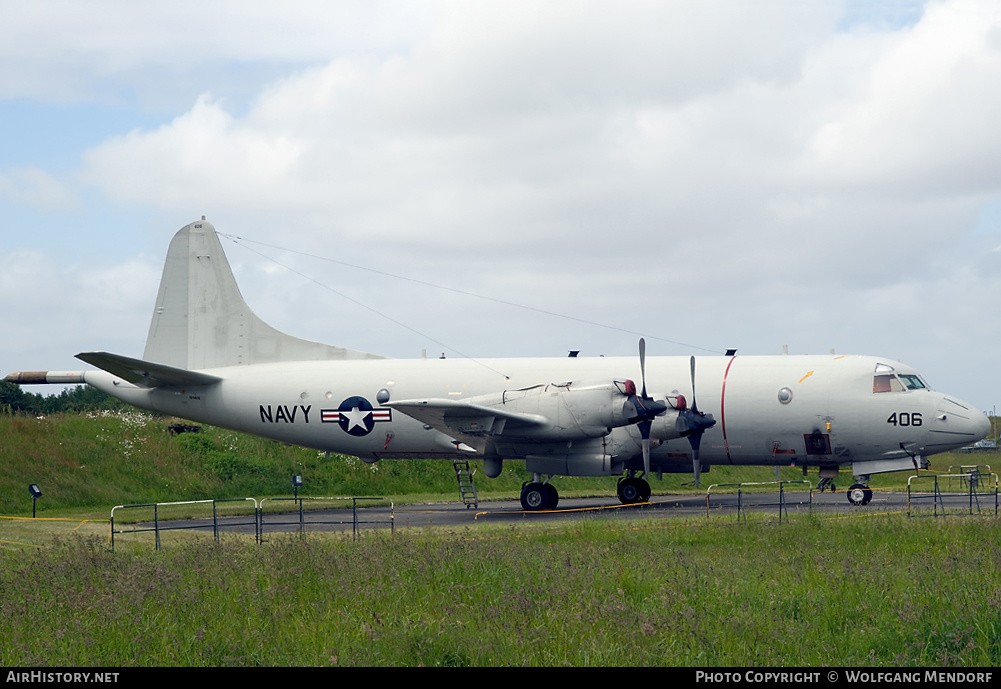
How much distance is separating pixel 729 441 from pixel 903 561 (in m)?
12.1

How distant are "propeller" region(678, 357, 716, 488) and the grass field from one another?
402 cm

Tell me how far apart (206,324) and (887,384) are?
22.0m

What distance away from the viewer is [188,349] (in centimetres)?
3139

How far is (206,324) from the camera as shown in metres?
31.3

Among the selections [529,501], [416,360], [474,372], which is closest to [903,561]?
[529,501]

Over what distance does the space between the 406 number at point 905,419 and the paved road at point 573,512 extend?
2248 millimetres

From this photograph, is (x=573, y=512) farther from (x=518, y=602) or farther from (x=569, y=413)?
(x=518, y=602)

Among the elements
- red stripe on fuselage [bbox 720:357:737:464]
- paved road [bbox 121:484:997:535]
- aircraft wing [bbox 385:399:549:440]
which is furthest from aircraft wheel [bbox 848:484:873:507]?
aircraft wing [bbox 385:399:549:440]

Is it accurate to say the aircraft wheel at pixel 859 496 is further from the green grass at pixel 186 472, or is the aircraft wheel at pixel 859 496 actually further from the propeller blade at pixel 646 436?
the green grass at pixel 186 472

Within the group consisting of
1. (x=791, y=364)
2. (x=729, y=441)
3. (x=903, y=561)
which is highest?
(x=791, y=364)

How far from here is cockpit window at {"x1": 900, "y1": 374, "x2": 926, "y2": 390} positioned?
1021 inches

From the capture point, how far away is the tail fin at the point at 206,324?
3127 centimetres

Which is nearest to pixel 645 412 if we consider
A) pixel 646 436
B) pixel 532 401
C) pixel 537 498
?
pixel 646 436
